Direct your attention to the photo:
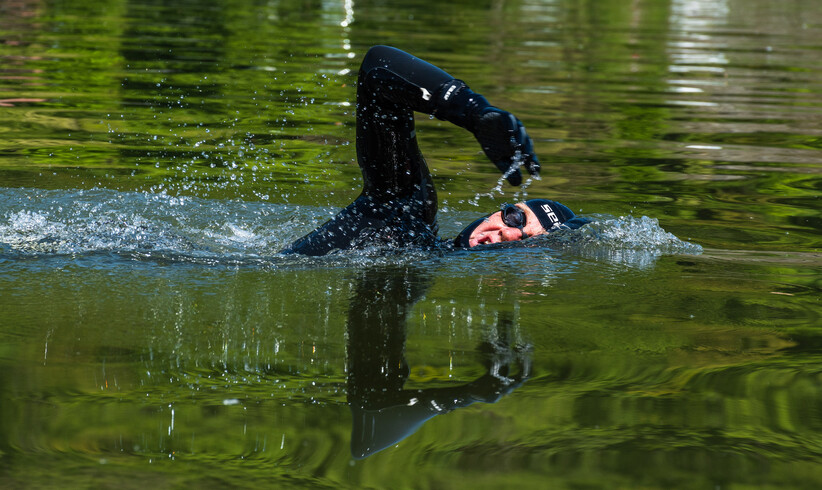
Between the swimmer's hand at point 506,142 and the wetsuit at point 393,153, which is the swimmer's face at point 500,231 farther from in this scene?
the swimmer's hand at point 506,142

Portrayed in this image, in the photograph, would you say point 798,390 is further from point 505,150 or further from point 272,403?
point 272,403

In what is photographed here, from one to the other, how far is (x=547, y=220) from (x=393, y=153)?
987 millimetres

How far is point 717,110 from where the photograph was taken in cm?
1289

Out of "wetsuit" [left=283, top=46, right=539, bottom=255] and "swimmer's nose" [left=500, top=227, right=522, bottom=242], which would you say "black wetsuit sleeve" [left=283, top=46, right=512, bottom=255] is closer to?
"wetsuit" [left=283, top=46, right=539, bottom=255]

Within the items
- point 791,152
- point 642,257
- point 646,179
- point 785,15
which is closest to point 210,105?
point 646,179

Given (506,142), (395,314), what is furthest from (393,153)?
(395,314)

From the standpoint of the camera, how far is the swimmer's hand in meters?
4.55

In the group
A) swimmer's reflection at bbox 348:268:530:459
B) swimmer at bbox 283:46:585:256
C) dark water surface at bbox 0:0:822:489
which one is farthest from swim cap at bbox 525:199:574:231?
swimmer's reflection at bbox 348:268:530:459

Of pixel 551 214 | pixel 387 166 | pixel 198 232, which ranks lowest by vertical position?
pixel 198 232

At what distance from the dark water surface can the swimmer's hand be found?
2.16 ft

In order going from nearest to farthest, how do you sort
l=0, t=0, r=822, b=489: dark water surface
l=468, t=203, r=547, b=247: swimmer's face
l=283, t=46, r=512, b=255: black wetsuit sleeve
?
l=0, t=0, r=822, b=489: dark water surface
l=283, t=46, r=512, b=255: black wetsuit sleeve
l=468, t=203, r=547, b=247: swimmer's face

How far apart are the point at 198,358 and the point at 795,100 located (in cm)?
1206

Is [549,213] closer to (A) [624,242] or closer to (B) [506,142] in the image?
(A) [624,242]

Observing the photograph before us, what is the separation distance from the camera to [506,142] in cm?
458
